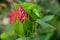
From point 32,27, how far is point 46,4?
0.49 meters

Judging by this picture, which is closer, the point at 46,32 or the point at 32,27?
the point at 32,27

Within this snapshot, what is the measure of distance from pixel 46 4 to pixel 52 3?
11cm

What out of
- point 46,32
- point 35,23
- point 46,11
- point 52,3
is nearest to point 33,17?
point 35,23

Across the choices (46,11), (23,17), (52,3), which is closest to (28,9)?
(23,17)

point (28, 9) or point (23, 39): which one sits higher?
point (28, 9)

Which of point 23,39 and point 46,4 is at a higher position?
point 46,4

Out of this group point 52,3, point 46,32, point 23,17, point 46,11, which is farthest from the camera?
point 52,3

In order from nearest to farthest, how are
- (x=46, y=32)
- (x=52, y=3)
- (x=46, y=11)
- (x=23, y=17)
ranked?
(x=23, y=17), (x=46, y=32), (x=46, y=11), (x=52, y=3)

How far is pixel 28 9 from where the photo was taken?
943 millimetres

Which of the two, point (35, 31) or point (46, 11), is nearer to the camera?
point (35, 31)

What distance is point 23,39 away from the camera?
0.95 meters

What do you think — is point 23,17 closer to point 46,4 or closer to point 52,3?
point 46,4

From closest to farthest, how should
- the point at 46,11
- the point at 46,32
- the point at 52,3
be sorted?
1. the point at 46,32
2. the point at 46,11
3. the point at 52,3

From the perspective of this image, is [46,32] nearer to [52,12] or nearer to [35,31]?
[35,31]
